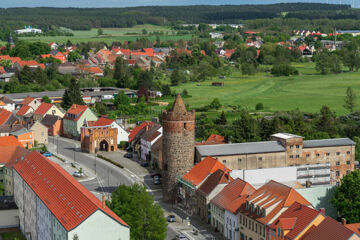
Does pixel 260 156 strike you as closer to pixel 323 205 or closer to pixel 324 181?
pixel 324 181

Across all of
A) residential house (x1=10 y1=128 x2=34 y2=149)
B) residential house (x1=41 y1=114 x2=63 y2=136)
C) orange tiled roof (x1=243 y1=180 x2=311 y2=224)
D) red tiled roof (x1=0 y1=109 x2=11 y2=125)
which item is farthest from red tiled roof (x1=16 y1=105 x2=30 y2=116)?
orange tiled roof (x1=243 y1=180 x2=311 y2=224)

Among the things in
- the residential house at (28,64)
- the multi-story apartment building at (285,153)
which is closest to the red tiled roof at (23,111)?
the multi-story apartment building at (285,153)

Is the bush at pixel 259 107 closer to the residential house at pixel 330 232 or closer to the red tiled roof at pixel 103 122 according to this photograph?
the red tiled roof at pixel 103 122

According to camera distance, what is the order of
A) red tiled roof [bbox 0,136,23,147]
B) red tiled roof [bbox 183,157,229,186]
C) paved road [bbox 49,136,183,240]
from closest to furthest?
red tiled roof [bbox 183,157,229,186], paved road [bbox 49,136,183,240], red tiled roof [bbox 0,136,23,147]

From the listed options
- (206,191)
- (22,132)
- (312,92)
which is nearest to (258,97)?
(312,92)

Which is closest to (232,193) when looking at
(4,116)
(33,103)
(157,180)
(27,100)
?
(157,180)

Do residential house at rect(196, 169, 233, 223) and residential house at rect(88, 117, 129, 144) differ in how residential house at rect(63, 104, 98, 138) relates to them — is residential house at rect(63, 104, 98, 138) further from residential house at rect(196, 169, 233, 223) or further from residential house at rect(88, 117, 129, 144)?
residential house at rect(196, 169, 233, 223)
